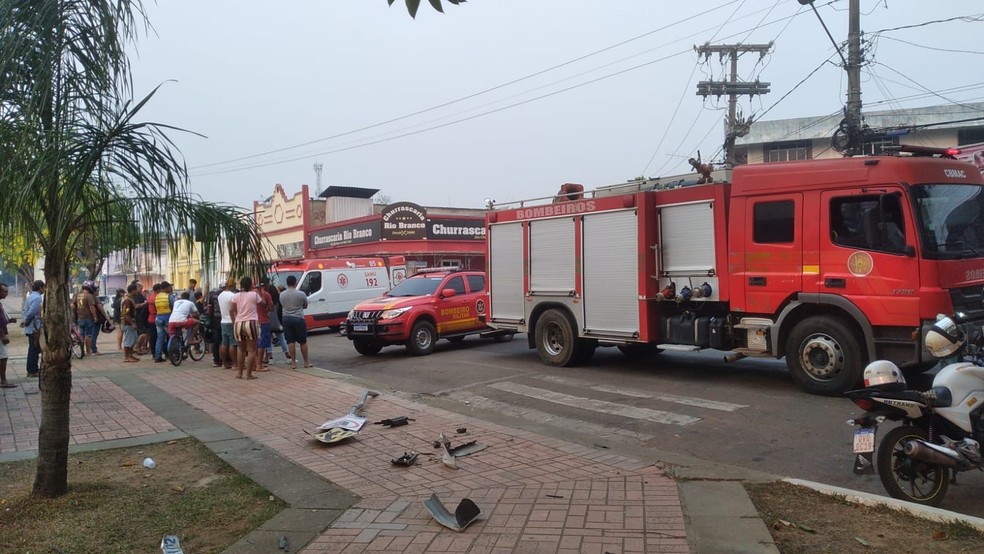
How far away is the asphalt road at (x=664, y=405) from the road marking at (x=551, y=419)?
1 centimetres

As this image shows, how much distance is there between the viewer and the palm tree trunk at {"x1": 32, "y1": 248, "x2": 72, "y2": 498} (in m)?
4.89

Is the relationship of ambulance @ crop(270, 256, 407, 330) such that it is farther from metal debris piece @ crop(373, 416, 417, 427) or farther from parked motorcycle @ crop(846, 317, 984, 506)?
parked motorcycle @ crop(846, 317, 984, 506)

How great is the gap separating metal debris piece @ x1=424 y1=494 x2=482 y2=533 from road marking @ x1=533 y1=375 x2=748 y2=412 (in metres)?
4.51

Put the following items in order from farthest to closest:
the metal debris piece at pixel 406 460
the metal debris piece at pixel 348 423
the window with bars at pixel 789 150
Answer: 1. the window with bars at pixel 789 150
2. the metal debris piece at pixel 348 423
3. the metal debris piece at pixel 406 460

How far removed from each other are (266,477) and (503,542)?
2.43 m

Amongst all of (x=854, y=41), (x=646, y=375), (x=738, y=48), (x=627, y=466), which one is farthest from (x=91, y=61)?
(x=738, y=48)

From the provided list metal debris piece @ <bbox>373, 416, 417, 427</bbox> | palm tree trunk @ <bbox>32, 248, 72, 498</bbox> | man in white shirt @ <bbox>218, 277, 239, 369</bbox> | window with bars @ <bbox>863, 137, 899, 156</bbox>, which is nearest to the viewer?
palm tree trunk @ <bbox>32, 248, 72, 498</bbox>

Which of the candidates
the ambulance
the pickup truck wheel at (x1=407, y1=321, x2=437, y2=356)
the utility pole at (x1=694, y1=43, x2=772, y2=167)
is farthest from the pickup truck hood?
the utility pole at (x1=694, y1=43, x2=772, y2=167)

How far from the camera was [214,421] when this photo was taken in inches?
317

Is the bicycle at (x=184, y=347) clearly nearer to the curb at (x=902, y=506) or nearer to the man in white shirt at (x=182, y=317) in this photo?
the man in white shirt at (x=182, y=317)

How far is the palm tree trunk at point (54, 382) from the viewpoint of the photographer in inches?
192

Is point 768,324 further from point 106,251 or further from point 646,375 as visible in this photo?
point 106,251

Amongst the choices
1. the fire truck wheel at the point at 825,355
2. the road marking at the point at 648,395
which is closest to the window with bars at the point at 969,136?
the fire truck wheel at the point at 825,355

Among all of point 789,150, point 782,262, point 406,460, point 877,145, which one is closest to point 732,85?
point 789,150
